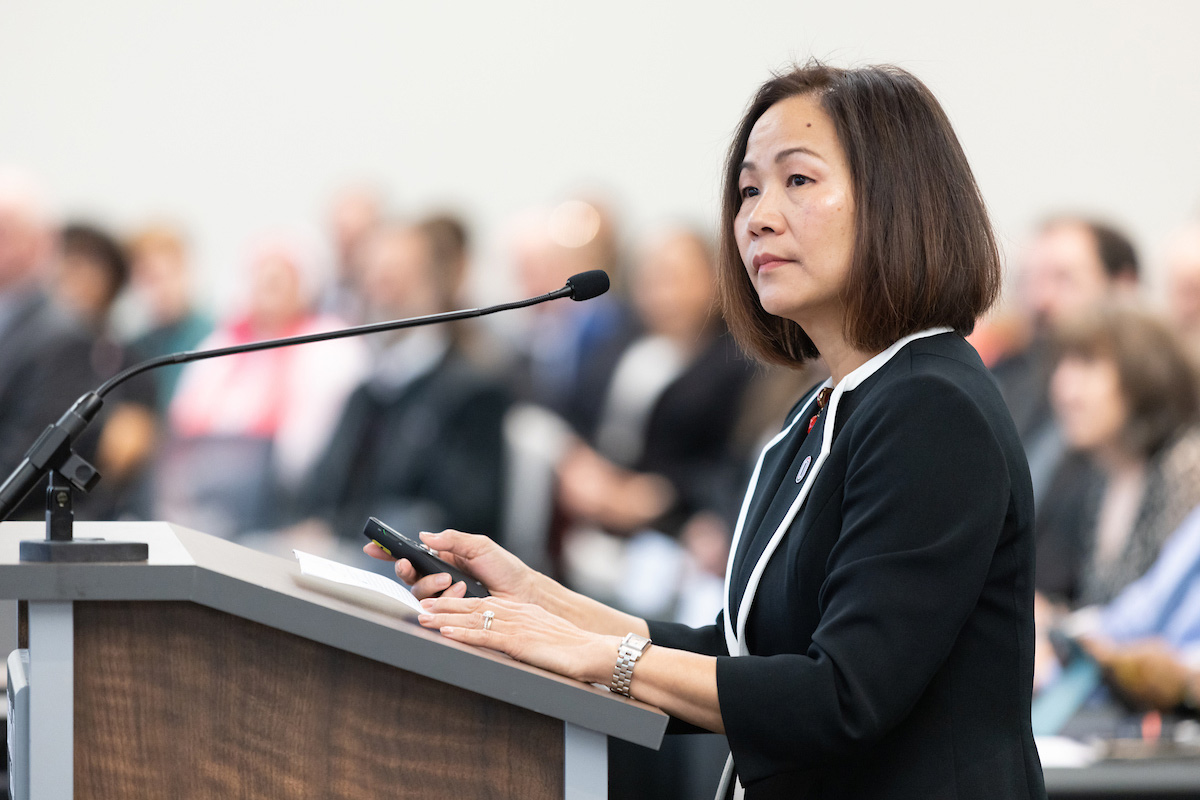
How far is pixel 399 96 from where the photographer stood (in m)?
6.21

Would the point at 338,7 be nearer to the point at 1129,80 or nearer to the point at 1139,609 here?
the point at 1129,80

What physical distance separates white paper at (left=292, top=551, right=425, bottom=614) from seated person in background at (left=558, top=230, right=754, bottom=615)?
2.71 meters

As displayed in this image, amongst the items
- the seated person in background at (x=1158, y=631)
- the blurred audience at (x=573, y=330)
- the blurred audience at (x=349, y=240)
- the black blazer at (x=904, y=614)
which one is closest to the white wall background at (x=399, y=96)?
the blurred audience at (x=349, y=240)

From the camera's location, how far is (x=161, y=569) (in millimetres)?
1055

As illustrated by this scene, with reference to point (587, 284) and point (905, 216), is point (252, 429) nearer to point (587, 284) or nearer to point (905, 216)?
point (587, 284)

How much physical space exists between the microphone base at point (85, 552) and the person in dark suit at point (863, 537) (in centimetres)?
26

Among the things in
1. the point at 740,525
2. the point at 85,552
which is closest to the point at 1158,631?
the point at 740,525

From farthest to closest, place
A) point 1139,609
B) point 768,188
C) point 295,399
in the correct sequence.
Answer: point 295,399, point 1139,609, point 768,188

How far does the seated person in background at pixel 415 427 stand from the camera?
418 centimetres

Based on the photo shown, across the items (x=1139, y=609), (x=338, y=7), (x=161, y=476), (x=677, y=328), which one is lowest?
(x=1139, y=609)

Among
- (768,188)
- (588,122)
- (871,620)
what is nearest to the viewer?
(871,620)

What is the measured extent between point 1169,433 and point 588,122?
352 centimetres


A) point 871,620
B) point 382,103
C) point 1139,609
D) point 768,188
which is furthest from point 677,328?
point 871,620

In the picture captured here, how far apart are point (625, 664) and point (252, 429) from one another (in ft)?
12.2
